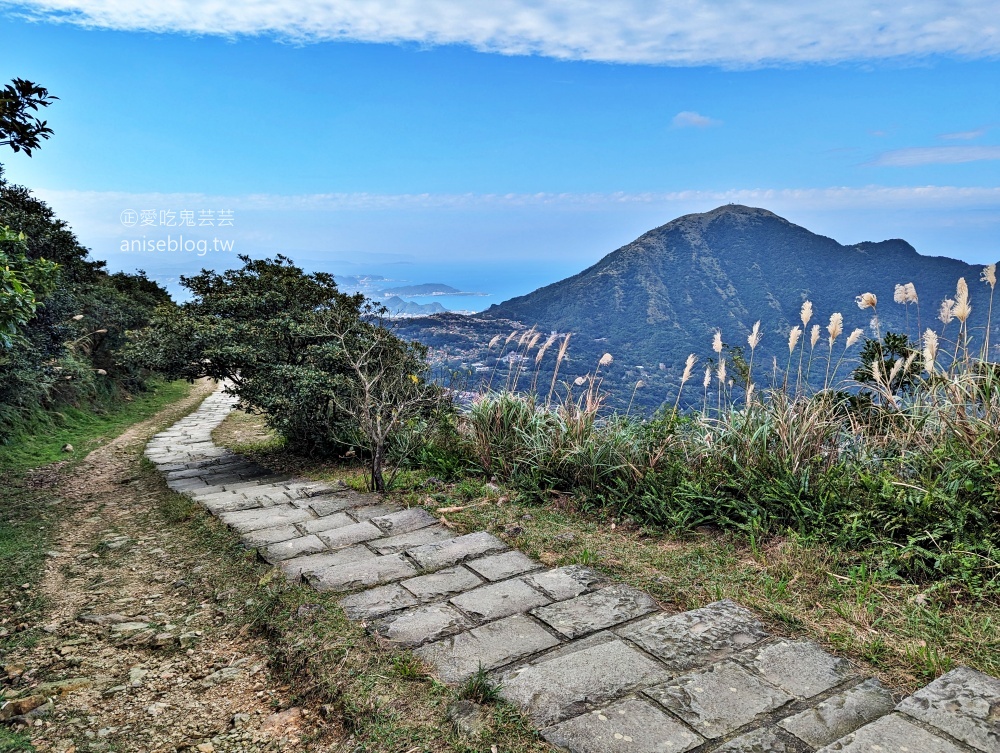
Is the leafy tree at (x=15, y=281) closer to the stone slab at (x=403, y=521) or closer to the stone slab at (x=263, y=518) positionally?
the stone slab at (x=263, y=518)

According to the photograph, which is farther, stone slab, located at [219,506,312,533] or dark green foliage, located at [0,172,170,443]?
dark green foliage, located at [0,172,170,443]

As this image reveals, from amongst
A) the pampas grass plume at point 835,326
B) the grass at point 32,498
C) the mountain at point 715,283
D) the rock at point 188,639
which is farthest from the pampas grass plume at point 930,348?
the mountain at point 715,283

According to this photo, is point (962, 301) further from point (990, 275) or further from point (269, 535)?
point (269, 535)

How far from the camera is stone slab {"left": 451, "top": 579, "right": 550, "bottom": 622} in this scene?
8.30 feet

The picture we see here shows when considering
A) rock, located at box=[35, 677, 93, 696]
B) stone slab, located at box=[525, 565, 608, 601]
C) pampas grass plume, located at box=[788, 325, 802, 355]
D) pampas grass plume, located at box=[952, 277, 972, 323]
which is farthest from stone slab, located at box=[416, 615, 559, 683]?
pampas grass plume, located at box=[952, 277, 972, 323]

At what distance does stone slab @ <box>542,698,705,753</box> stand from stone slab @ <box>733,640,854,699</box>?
43cm

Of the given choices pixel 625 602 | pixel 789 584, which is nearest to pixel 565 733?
pixel 625 602

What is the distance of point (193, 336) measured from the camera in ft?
18.6

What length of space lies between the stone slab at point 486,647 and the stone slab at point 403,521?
4.47ft

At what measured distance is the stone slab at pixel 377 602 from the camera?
2.56 m

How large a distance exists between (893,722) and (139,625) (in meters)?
2.85

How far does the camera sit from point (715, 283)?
1192 inches

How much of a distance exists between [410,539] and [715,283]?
2933 cm

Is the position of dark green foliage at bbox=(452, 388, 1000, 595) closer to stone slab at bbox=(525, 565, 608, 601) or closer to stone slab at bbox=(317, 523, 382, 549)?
stone slab at bbox=(525, 565, 608, 601)
